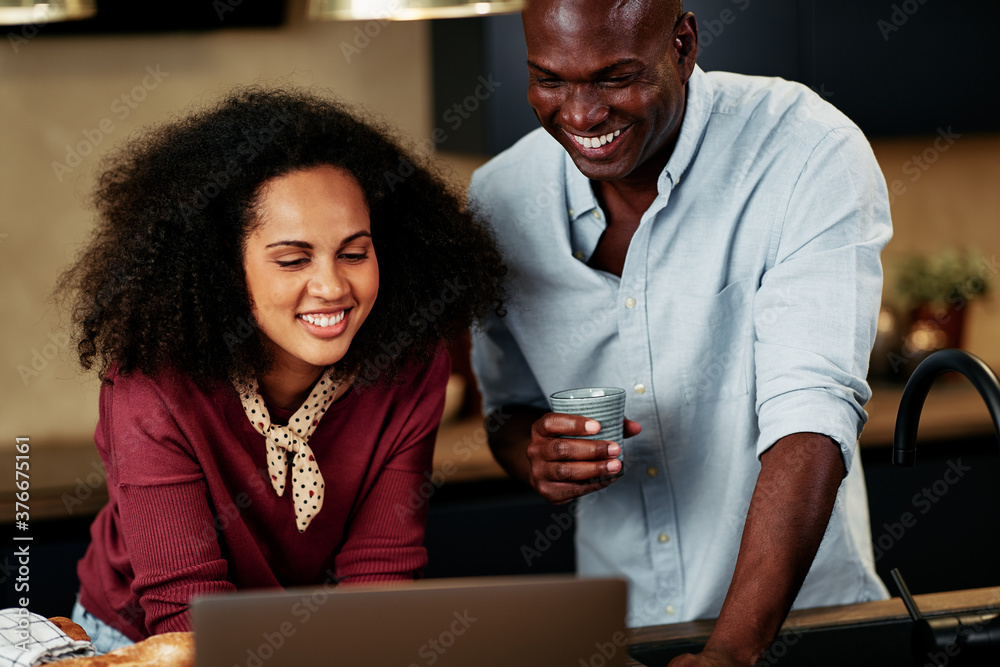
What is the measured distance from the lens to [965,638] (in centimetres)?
94

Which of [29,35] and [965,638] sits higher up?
[29,35]

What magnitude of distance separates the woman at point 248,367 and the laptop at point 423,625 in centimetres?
44

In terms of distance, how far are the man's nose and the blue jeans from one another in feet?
3.10

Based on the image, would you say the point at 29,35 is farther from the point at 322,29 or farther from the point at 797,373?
the point at 797,373

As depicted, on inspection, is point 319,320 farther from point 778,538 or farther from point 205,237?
point 778,538

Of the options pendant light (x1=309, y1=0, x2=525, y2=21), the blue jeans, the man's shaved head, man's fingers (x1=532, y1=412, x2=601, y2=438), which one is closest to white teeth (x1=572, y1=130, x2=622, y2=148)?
the man's shaved head

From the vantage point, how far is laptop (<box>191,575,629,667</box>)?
73 centimetres

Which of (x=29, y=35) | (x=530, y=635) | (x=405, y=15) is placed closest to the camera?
(x=530, y=635)

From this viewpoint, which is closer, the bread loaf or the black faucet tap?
the black faucet tap

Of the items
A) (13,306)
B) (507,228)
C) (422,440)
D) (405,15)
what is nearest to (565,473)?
(422,440)

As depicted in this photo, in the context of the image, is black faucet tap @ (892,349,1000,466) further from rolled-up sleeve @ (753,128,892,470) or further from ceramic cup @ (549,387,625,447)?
ceramic cup @ (549,387,625,447)

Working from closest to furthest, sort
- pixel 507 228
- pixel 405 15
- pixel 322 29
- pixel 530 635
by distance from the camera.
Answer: pixel 530 635 < pixel 507 228 < pixel 405 15 < pixel 322 29

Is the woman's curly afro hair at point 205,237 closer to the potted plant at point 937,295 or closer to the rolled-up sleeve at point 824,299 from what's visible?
the rolled-up sleeve at point 824,299

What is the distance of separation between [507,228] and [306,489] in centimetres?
56
